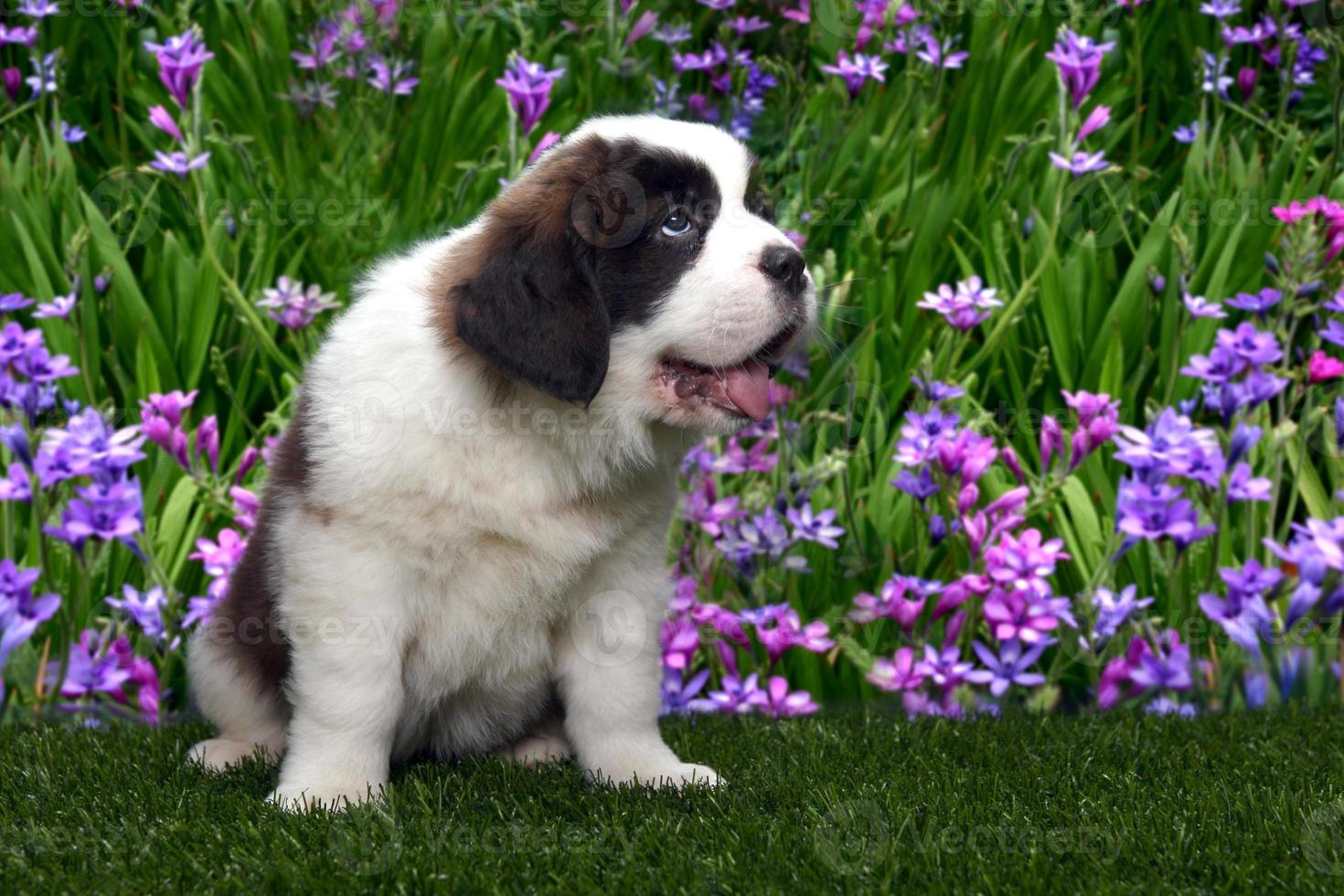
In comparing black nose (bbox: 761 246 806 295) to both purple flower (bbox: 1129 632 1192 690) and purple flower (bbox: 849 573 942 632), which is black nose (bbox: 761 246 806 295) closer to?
purple flower (bbox: 849 573 942 632)

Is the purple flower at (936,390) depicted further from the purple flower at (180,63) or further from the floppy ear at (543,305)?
the purple flower at (180,63)

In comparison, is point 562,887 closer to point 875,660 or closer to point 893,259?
point 875,660

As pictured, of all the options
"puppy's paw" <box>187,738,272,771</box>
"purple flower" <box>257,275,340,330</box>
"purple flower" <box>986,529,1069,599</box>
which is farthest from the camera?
"purple flower" <box>257,275,340,330</box>

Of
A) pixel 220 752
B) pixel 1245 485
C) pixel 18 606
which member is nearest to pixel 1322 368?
pixel 1245 485

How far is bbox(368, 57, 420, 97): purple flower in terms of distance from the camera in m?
4.28

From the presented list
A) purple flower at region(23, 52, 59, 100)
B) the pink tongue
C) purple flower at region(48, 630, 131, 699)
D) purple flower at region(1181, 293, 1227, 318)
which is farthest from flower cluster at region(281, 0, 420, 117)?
purple flower at region(1181, 293, 1227, 318)

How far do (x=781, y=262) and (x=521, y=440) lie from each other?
56 centimetres

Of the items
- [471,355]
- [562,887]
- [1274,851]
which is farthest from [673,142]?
[1274,851]

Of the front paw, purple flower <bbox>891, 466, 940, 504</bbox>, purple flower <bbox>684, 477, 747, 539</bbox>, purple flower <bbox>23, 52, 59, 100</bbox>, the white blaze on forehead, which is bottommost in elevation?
purple flower <bbox>684, 477, 747, 539</bbox>

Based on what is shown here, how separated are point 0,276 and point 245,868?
2606 mm

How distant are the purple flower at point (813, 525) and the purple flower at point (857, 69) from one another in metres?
1.33

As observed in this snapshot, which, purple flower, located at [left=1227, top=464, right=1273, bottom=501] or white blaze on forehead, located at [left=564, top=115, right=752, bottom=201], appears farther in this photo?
purple flower, located at [left=1227, top=464, right=1273, bottom=501]

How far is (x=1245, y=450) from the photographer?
141 inches

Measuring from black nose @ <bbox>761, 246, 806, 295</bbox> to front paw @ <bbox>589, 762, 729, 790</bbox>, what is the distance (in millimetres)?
970
